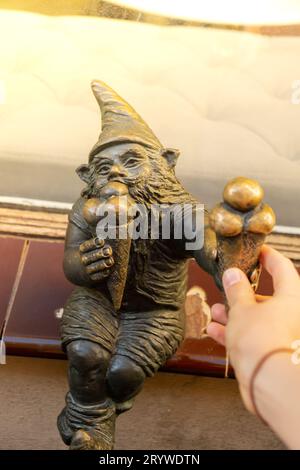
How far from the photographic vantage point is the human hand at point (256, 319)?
0.47 metres

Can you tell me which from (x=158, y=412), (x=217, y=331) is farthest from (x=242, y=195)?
(x=158, y=412)

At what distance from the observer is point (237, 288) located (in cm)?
53

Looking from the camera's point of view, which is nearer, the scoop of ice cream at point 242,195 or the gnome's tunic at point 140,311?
the scoop of ice cream at point 242,195

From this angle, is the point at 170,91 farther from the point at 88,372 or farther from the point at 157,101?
the point at 88,372

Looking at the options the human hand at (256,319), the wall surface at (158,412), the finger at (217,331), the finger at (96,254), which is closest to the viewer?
the human hand at (256,319)

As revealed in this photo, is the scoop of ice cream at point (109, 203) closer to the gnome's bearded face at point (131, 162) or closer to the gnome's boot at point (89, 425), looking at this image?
the gnome's bearded face at point (131, 162)

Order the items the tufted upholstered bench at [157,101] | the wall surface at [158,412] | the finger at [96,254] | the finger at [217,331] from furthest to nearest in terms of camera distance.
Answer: the tufted upholstered bench at [157,101] < the wall surface at [158,412] < the finger at [217,331] < the finger at [96,254]

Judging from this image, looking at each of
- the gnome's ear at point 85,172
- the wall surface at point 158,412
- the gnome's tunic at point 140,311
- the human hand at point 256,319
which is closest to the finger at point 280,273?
the human hand at point 256,319

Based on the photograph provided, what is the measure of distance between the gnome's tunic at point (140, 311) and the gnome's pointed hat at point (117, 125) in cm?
9

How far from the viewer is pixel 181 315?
688 millimetres

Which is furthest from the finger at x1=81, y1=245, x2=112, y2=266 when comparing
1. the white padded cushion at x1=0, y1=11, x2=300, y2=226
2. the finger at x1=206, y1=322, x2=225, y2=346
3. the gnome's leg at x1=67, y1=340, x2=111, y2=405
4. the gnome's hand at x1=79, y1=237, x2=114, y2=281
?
the white padded cushion at x1=0, y1=11, x2=300, y2=226

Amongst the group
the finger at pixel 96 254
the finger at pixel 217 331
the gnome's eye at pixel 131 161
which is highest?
the gnome's eye at pixel 131 161

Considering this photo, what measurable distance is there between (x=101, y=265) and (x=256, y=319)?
0.19m
